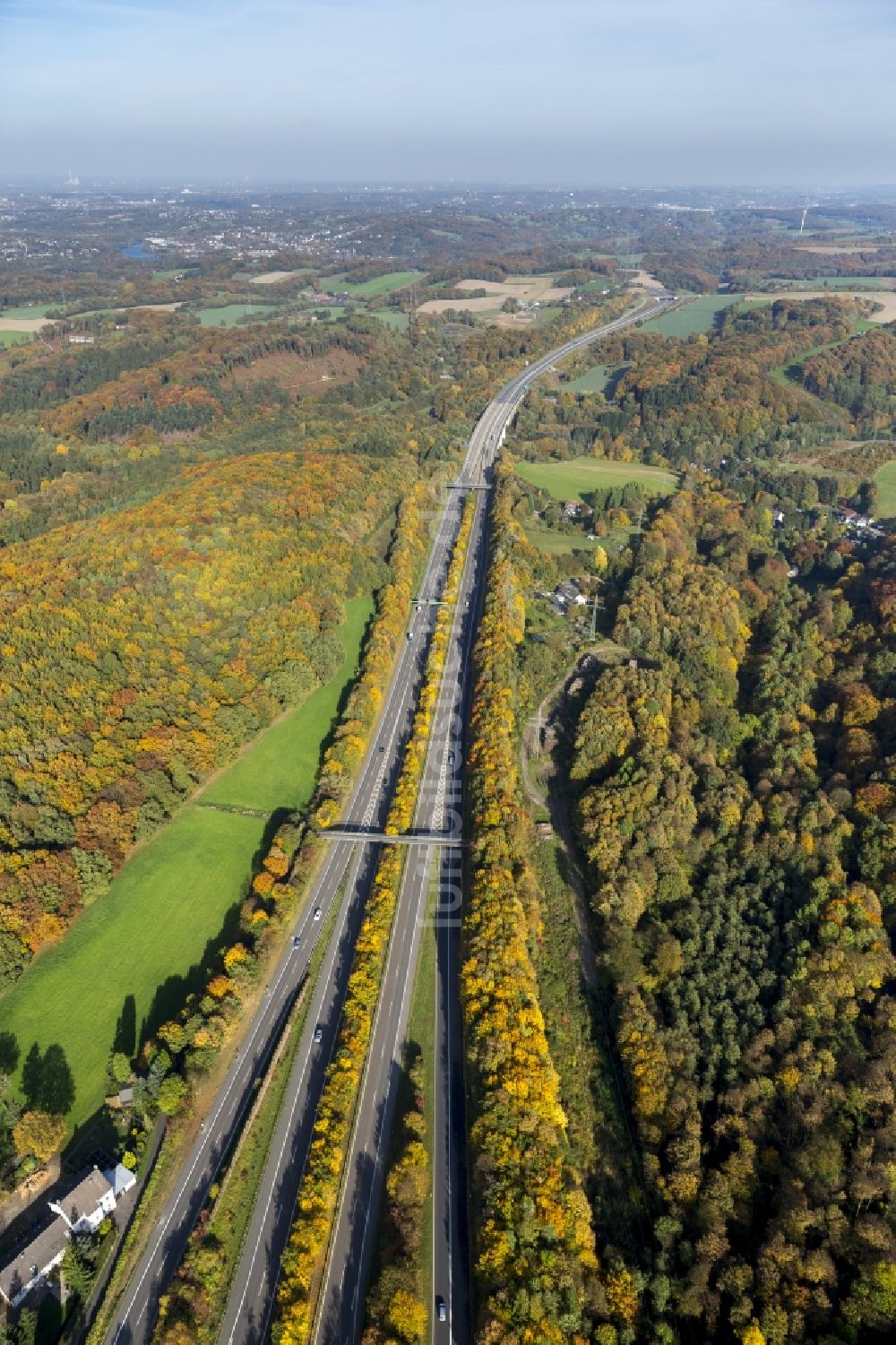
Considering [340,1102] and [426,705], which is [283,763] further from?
[340,1102]

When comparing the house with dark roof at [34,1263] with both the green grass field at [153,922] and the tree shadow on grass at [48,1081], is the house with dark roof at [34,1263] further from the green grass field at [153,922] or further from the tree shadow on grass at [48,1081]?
the tree shadow on grass at [48,1081]

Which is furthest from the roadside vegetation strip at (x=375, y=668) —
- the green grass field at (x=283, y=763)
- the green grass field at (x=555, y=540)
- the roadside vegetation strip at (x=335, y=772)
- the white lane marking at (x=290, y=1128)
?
the green grass field at (x=555, y=540)

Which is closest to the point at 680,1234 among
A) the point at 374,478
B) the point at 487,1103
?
the point at 487,1103

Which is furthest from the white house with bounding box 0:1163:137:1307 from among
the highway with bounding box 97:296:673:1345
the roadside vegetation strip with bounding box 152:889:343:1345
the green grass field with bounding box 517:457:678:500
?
the green grass field with bounding box 517:457:678:500

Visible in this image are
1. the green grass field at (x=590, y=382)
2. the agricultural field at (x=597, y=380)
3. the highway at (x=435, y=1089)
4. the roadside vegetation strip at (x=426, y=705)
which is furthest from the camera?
the agricultural field at (x=597, y=380)

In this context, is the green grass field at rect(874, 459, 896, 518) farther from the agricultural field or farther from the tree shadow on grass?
the tree shadow on grass

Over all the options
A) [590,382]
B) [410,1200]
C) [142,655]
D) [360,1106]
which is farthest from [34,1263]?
[590,382]
